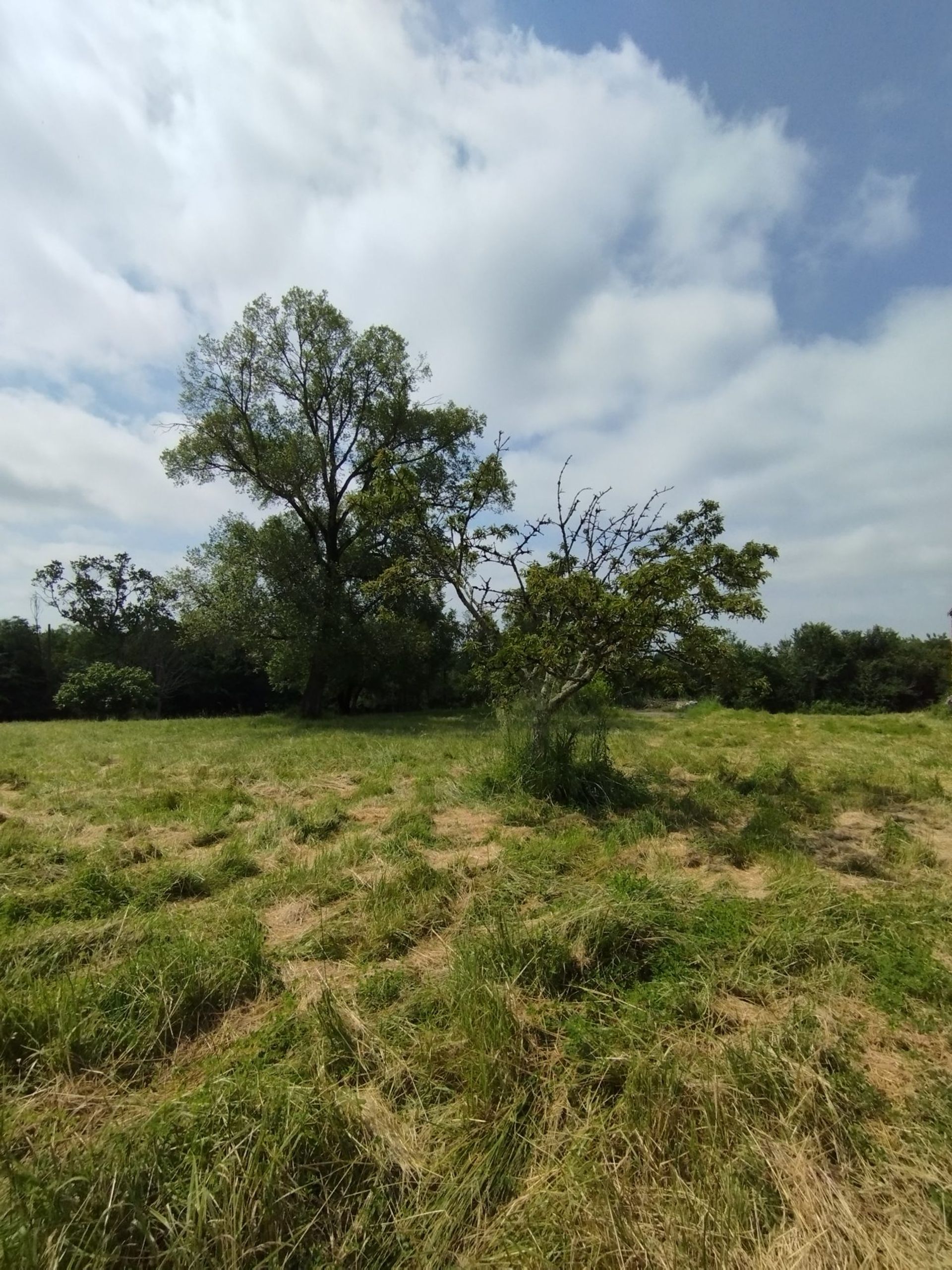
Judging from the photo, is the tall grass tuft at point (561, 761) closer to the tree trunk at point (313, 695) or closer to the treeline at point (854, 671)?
the tree trunk at point (313, 695)

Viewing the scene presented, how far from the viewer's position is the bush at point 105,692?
101ft

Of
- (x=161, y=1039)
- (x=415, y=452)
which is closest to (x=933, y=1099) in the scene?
(x=161, y=1039)

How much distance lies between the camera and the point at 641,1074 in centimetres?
276

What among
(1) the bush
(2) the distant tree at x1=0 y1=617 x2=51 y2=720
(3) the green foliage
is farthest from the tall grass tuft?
(2) the distant tree at x1=0 y1=617 x2=51 y2=720

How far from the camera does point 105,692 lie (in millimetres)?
31188

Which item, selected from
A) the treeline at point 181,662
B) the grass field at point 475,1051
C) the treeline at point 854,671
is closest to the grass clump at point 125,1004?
the grass field at point 475,1051

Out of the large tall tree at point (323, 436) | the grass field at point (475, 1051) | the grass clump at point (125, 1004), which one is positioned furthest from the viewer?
the large tall tree at point (323, 436)

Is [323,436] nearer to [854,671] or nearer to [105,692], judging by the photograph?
[105,692]

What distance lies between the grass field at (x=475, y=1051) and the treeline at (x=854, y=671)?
3617cm

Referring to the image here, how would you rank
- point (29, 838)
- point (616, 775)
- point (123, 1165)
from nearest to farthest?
point (123, 1165), point (29, 838), point (616, 775)

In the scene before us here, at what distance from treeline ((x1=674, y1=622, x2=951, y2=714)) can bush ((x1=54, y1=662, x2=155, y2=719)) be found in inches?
1388

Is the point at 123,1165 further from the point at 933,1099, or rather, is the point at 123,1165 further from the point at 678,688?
the point at 678,688

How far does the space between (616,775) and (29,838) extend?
280 inches

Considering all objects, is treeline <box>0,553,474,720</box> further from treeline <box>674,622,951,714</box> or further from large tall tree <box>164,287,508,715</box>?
treeline <box>674,622,951,714</box>
